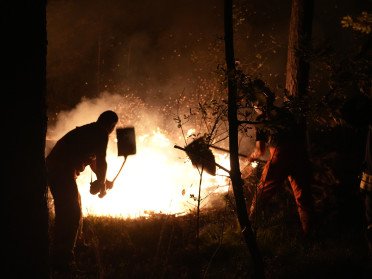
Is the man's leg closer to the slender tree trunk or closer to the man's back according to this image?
the man's back

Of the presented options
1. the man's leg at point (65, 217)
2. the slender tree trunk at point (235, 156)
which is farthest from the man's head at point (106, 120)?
the slender tree trunk at point (235, 156)

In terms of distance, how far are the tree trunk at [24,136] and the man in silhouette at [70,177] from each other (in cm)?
227

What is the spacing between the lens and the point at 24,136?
277cm

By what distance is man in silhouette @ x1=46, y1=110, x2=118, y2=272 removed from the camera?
5145 mm

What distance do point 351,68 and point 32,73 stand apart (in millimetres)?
3085

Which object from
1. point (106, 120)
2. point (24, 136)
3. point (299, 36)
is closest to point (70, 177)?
point (106, 120)

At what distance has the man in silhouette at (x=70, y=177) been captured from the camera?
16.9 feet

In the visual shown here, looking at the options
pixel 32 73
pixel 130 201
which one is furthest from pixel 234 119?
pixel 130 201

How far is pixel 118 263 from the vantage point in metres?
5.16

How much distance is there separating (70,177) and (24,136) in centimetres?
254

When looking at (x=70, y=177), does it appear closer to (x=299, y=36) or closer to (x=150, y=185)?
(x=150, y=185)

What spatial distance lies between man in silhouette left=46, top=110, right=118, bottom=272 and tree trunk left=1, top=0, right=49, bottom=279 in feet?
7.46

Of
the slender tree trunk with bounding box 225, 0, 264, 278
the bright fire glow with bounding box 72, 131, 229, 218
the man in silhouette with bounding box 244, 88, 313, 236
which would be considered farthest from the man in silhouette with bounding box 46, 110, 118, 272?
the man in silhouette with bounding box 244, 88, 313, 236

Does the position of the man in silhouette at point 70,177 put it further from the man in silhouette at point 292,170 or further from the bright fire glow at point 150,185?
the man in silhouette at point 292,170
